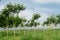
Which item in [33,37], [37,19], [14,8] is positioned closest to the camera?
[33,37]

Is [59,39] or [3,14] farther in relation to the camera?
[3,14]

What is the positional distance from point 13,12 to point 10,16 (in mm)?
723

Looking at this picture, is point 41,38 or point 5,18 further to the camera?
point 5,18

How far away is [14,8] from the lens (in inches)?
736

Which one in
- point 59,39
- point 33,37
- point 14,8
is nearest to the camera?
point 59,39

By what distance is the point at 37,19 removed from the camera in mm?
25391

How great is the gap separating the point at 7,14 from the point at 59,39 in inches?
395

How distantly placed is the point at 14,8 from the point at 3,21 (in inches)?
81.9

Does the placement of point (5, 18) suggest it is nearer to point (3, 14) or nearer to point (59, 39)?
point (3, 14)

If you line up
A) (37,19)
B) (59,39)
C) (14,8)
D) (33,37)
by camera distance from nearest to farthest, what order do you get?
(59,39), (33,37), (14,8), (37,19)

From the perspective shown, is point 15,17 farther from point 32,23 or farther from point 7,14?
point 32,23

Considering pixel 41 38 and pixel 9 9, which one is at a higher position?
pixel 9 9

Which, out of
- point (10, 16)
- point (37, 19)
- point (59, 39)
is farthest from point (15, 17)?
point (59, 39)

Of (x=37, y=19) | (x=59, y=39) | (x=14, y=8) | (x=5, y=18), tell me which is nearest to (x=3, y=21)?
(x=5, y=18)
